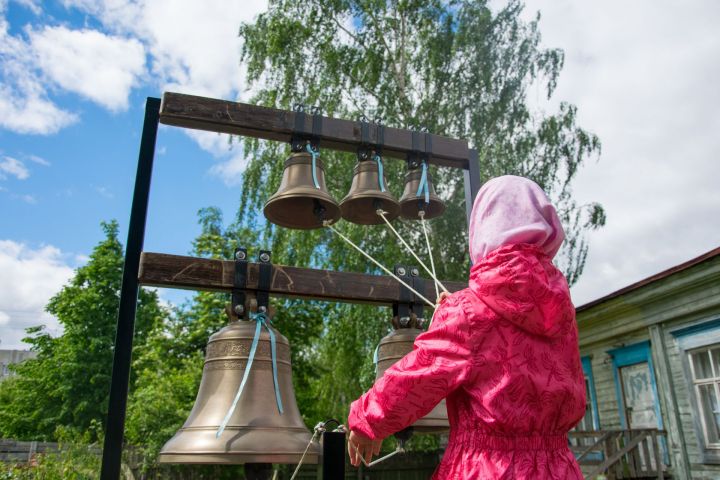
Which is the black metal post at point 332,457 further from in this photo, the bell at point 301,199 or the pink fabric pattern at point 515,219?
the bell at point 301,199

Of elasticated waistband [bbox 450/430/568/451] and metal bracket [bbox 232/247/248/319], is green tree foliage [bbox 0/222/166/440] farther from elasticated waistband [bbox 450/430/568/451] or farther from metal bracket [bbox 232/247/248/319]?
elasticated waistband [bbox 450/430/568/451]

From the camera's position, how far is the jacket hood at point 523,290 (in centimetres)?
155

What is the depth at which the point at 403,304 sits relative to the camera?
301 centimetres

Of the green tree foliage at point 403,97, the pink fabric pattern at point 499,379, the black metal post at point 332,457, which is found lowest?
the black metal post at point 332,457

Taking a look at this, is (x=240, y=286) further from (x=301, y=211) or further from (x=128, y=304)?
(x=301, y=211)

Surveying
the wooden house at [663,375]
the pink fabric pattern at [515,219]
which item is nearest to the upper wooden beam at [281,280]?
the pink fabric pattern at [515,219]

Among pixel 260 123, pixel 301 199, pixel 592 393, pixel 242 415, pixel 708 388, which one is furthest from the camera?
pixel 592 393

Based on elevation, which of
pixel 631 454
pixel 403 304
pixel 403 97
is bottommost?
pixel 631 454

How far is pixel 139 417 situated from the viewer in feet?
32.9

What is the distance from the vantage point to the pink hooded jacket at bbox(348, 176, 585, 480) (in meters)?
1.54

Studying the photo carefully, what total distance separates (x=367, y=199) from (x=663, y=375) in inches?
290

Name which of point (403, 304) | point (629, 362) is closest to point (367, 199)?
point (403, 304)

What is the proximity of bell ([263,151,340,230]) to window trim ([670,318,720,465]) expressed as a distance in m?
7.05

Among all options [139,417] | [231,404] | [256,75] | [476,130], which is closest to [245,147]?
[256,75]
